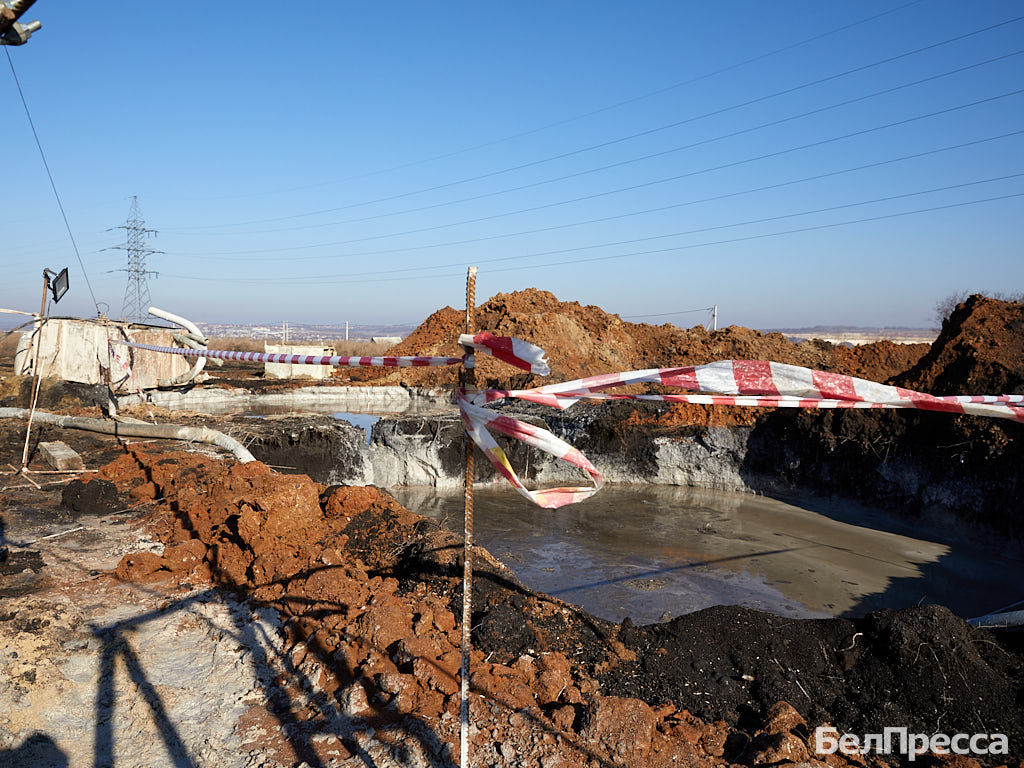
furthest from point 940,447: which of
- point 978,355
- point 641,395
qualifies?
point 641,395

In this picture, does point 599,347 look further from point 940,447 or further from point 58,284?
point 58,284

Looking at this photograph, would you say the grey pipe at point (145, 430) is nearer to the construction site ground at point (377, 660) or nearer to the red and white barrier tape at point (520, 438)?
the construction site ground at point (377, 660)

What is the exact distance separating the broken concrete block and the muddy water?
5.95 meters

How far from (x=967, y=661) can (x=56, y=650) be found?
618 cm

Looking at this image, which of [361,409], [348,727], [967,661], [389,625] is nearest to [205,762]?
[348,727]

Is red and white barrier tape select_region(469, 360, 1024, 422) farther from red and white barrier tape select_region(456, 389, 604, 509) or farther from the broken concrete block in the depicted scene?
the broken concrete block

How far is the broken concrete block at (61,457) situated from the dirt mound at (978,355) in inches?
608

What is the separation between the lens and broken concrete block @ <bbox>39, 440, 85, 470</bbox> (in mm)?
8633

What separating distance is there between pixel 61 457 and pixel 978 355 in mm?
16453

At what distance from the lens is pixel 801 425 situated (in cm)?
1401

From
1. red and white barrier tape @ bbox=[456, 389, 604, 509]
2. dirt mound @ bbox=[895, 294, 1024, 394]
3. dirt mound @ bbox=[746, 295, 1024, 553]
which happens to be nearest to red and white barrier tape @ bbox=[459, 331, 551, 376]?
red and white barrier tape @ bbox=[456, 389, 604, 509]

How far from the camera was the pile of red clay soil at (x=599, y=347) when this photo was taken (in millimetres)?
21344

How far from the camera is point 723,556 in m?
10.2

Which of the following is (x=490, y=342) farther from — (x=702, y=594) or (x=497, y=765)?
(x=702, y=594)
